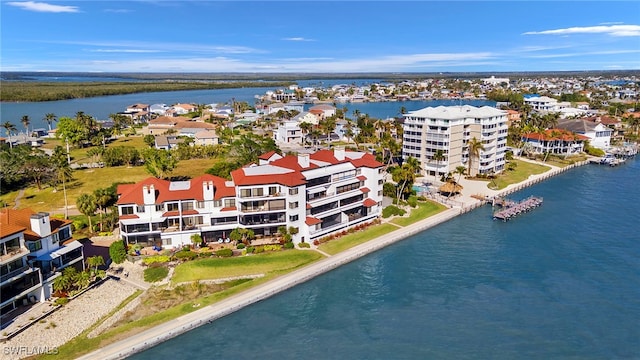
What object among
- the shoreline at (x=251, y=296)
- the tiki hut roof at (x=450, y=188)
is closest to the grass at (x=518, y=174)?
the tiki hut roof at (x=450, y=188)

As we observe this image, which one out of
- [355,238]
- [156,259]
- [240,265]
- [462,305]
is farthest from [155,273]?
[462,305]

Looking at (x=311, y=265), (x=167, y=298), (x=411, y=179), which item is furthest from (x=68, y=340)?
(x=411, y=179)

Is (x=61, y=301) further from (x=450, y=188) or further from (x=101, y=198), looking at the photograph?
(x=450, y=188)

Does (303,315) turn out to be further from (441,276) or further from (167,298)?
(441,276)

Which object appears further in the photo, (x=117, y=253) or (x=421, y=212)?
(x=421, y=212)

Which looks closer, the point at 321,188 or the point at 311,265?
the point at 311,265

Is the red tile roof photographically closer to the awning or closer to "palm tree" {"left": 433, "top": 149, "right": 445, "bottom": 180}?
"palm tree" {"left": 433, "top": 149, "right": 445, "bottom": 180}
